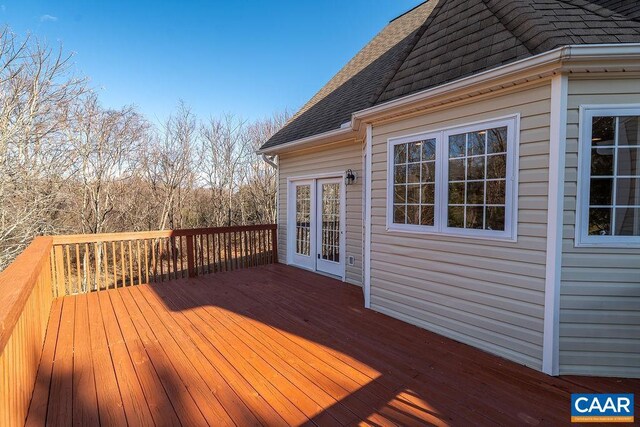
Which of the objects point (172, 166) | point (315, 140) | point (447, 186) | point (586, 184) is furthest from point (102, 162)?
point (586, 184)

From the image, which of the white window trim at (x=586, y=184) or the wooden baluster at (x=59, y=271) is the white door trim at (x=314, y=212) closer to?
the white window trim at (x=586, y=184)

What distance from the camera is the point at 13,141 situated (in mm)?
5191

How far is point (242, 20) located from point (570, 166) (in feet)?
34.9

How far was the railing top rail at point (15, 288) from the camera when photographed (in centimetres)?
146

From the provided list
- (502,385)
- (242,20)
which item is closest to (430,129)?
(502,385)

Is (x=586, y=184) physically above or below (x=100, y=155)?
below

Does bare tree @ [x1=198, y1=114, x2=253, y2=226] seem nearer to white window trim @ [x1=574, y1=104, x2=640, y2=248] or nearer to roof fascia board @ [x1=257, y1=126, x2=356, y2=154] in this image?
roof fascia board @ [x1=257, y1=126, x2=356, y2=154]

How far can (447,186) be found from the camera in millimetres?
3186

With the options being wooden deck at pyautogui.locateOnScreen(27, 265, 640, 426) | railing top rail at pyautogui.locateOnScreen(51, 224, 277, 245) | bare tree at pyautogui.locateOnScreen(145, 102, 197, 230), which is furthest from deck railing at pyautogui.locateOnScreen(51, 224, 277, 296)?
bare tree at pyautogui.locateOnScreen(145, 102, 197, 230)

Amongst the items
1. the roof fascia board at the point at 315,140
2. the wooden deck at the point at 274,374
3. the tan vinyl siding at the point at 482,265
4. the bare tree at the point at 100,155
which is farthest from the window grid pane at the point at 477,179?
the bare tree at the point at 100,155

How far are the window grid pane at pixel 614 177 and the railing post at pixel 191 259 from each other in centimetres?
575

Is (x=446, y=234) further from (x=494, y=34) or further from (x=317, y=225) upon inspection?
(x=317, y=225)

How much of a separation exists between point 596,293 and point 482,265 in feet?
2.75

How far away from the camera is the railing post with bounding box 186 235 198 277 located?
5704 millimetres
